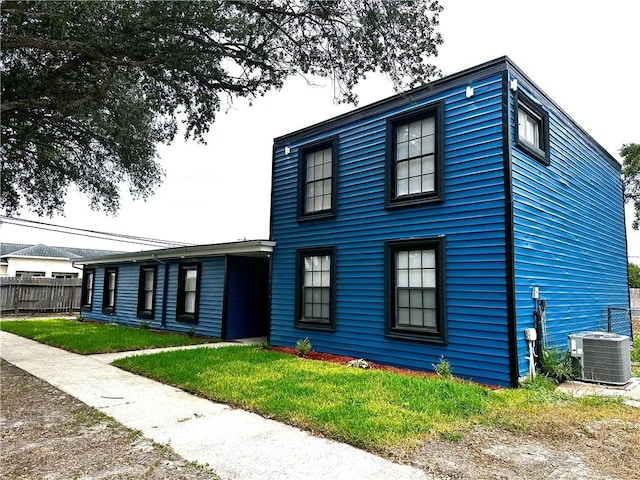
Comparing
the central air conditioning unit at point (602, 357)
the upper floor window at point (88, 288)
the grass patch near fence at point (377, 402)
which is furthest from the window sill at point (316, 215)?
the upper floor window at point (88, 288)

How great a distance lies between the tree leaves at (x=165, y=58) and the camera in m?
5.38

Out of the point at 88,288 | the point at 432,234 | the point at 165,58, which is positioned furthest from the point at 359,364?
the point at 88,288

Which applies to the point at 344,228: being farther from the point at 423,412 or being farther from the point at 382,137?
the point at 423,412

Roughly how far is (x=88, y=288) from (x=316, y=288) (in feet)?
44.9

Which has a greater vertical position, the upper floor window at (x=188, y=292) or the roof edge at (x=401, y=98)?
the roof edge at (x=401, y=98)

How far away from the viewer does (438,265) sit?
729 centimetres

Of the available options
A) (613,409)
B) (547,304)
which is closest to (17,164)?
(547,304)

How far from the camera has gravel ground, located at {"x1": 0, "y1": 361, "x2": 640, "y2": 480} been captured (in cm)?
332

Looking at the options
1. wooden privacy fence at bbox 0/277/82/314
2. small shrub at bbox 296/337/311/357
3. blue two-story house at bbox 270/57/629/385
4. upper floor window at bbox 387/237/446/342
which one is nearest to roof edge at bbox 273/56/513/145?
blue two-story house at bbox 270/57/629/385

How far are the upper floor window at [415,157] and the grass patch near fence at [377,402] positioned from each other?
3294mm

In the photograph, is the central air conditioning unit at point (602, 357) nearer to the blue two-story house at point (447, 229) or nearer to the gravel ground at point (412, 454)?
the blue two-story house at point (447, 229)

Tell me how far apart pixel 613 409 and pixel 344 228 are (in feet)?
17.9

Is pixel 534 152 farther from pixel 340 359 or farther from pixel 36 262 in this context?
pixel 36 262

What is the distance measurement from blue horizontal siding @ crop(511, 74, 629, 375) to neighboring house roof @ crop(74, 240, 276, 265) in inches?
231
